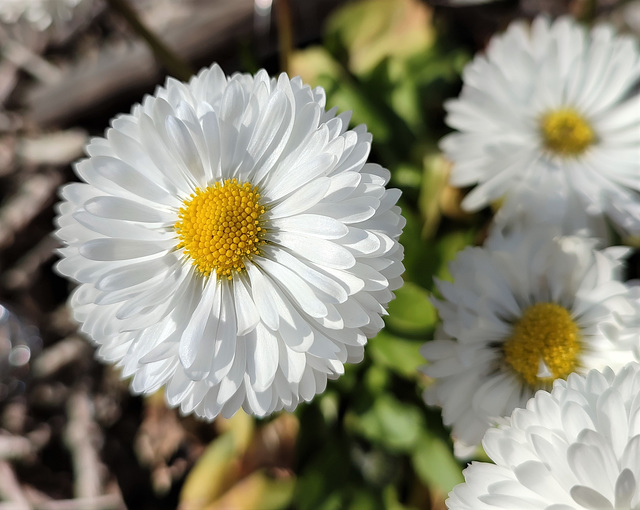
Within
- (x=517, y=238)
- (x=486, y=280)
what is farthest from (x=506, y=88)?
(x=486, y=280)

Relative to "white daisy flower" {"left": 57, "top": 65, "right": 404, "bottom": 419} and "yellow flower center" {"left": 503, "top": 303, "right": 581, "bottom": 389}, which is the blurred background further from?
"white daisy flower" {"left": 57, "top": 65, "right": 404, "bottom": 419}

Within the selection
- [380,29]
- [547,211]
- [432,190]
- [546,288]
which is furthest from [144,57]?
[546,288]

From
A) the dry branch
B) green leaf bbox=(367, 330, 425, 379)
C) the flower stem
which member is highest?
the dry branch

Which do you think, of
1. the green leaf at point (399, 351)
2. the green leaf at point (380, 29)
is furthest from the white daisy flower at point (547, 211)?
the green leaf at point (380, 29)

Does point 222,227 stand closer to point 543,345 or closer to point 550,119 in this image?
point 543,345

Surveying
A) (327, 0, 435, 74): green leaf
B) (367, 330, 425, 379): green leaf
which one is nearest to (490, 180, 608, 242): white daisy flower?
(367, 330, 425, 379): green leaf

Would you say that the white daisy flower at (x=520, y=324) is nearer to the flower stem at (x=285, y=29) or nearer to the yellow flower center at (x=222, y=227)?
the yellow flower center at (x=222, y=227)
